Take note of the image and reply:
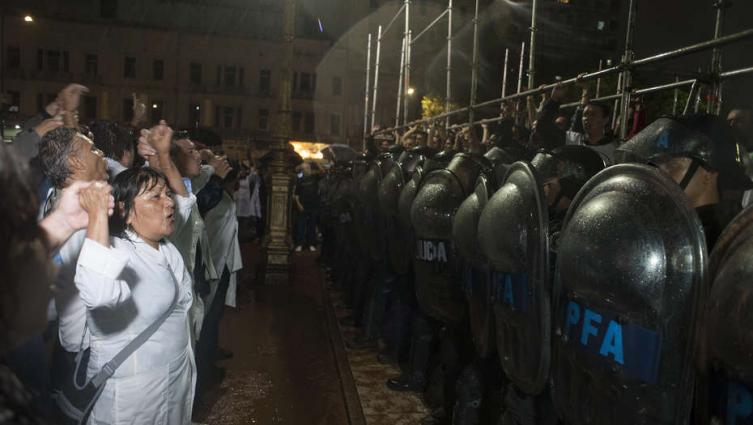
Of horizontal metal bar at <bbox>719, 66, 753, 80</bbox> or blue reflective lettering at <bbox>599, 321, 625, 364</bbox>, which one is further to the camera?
horizontal metal bar at <bbox>719, 66, 753, 80</bbox>

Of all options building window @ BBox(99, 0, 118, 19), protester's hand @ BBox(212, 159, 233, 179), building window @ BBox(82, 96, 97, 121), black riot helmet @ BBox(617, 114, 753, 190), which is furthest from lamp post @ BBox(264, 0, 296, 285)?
building window @ BBox(99, 0, 118, 19)

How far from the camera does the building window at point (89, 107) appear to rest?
45375 millimetres

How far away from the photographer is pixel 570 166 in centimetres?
316

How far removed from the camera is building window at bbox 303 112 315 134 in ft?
158

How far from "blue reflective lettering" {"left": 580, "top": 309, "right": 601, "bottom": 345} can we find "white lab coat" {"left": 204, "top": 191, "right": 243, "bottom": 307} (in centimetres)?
360

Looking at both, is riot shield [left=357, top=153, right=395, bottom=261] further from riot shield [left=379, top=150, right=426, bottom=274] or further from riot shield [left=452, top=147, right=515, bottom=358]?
riot shield [left=452, top=147, right=515, bottom=358]

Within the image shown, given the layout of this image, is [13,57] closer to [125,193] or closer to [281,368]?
[281,368]

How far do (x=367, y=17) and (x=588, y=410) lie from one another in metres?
38.7

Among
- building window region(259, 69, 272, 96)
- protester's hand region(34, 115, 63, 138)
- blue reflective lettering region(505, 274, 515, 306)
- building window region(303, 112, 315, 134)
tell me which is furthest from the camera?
building window region(303, 112, 315, 134)

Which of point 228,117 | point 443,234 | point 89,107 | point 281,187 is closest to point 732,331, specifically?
point 443,234

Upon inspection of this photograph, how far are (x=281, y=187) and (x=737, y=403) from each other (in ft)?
28.2

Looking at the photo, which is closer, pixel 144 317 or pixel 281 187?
pixel 144 317

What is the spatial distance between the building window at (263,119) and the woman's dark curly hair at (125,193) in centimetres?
4637

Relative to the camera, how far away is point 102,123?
3.98 metres
